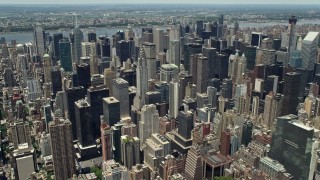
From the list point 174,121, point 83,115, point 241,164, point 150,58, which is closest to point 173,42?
point 150,58

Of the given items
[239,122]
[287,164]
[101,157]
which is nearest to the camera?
[287,164]

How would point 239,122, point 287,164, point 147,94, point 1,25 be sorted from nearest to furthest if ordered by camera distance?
point 287,164 → point 239,122 → point 147,94 → point 1,25

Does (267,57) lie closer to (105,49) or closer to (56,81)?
(105,49)

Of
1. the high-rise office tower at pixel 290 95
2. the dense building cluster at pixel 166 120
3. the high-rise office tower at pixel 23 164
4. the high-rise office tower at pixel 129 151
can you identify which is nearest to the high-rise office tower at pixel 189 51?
the dense building cluster at pixel 166 120

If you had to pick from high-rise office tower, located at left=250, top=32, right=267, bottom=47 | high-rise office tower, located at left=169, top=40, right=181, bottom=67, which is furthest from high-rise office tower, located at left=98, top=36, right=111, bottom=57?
high-rise office tower, located at left=250, top=32, right=267, bottom=47

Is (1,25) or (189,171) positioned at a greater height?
(1,25)

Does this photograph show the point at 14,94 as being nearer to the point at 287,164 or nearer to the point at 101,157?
the point at 101,157

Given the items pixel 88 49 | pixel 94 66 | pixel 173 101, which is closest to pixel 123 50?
pixel 88 49
